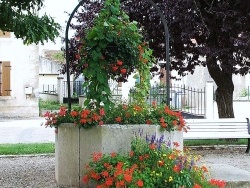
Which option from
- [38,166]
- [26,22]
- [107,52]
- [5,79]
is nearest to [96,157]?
[107,52]

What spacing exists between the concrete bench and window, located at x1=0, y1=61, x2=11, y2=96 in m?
14.7

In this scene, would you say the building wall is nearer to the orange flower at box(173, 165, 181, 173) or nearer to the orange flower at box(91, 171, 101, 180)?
the orange flower at box(91, 171, 101, 180)

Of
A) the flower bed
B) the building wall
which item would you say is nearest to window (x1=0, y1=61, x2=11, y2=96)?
the building wall

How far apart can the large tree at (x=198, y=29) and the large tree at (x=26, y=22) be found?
2102 millimetres

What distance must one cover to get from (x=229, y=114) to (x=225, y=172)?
548 cm

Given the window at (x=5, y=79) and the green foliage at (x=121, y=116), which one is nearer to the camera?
the green foliage at (x=121, y=116)

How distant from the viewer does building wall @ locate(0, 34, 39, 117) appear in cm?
2433

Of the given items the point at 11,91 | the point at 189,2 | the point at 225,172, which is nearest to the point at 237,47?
the point at 189,2

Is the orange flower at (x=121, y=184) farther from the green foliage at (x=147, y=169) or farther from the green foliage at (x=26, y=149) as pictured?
the green foliage at (x=26, y=149)

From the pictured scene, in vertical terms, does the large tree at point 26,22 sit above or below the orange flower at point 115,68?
above

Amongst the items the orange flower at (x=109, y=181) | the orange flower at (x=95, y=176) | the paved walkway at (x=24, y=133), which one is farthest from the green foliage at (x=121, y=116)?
the paved walkway at (x=24, y=133)

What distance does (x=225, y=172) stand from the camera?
7707 millimetres

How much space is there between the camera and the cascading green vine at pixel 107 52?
6.94 metres

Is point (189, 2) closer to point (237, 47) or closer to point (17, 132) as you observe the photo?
point (237, 47)
